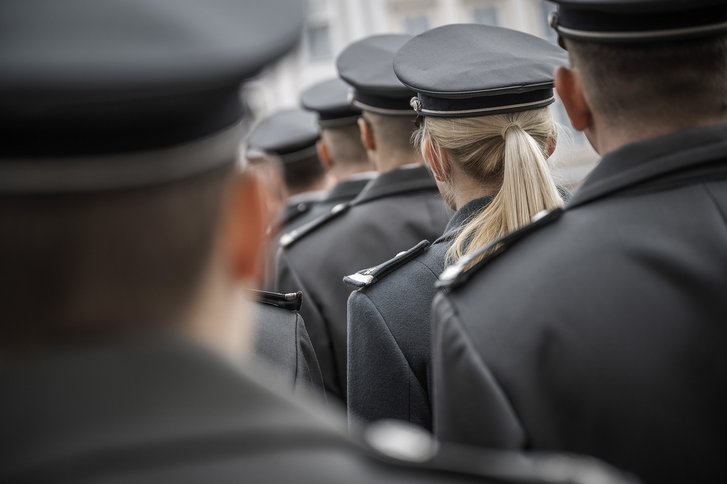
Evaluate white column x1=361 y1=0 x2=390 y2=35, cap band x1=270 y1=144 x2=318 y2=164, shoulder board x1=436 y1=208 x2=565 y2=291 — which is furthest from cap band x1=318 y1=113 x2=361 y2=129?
white column x1=361 y1=0 x2=390 y2=35

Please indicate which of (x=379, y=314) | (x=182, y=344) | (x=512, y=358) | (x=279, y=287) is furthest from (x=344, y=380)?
(x=182, y=344)

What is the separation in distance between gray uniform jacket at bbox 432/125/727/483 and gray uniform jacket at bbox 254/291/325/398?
30.1 inches

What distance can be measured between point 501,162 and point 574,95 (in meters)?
0.69

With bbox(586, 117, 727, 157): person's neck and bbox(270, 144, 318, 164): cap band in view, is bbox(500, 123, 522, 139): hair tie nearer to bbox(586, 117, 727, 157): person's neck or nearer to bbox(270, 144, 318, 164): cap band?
bbox(586, 117, 727, 157): person's neck

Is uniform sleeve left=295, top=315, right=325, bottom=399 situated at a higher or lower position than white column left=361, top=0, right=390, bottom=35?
lower

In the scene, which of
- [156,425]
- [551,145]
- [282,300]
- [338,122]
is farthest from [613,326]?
[338,122]

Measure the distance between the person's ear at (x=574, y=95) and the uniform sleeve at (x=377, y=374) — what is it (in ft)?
2.84

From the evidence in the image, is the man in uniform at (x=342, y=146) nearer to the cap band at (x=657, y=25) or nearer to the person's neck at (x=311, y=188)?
the person's neck at (x=311, y=188)

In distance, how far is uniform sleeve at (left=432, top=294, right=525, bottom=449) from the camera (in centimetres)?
165

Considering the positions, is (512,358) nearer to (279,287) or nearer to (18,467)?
(18,467)

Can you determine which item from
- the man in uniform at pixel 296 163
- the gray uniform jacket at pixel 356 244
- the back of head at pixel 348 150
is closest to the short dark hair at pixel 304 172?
the man in uniform at pixel 296 163

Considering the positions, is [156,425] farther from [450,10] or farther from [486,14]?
[486,14]

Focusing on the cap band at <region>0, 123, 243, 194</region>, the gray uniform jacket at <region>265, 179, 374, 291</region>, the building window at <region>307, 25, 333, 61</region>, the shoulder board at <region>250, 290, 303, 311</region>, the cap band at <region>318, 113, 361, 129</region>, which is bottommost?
the gray uniform jacket at <region>265, 179, 374, 291</region>

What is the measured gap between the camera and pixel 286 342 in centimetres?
259
